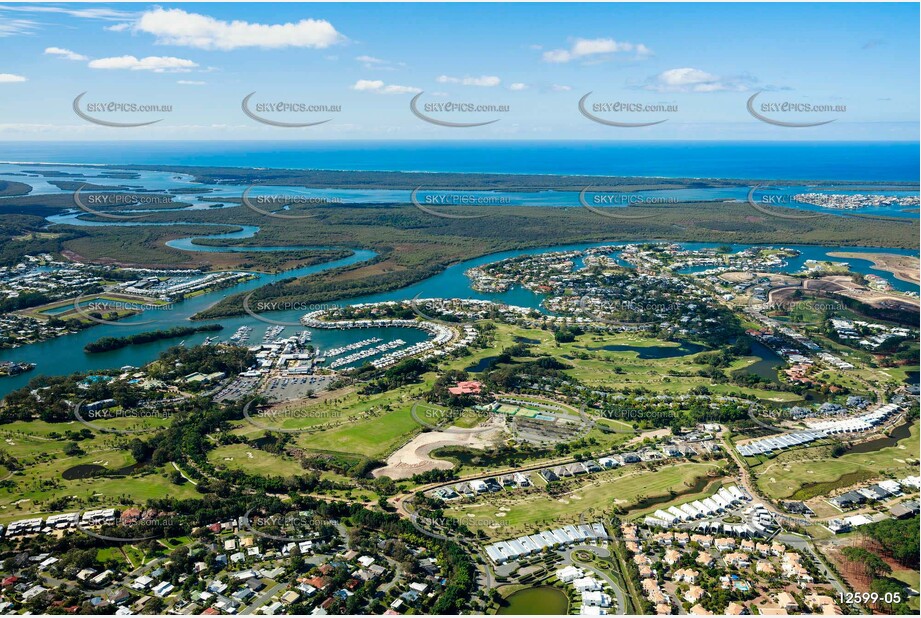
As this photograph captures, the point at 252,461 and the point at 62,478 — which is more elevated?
the point at 252,461

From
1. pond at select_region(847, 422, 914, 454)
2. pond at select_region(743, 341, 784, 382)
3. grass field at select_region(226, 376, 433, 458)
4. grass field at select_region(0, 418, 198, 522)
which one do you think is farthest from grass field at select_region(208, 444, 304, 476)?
pond at select_region(743, 341, 784, 382)

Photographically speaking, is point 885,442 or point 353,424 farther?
point 353,424

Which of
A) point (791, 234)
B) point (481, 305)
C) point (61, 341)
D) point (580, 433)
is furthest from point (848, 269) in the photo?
point (61, 341)

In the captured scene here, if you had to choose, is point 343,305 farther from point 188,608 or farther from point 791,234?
point 791,234

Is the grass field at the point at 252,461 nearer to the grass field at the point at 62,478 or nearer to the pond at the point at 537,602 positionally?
the grass field at the point at 62,478

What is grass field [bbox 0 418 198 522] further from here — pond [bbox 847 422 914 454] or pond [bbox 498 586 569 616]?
pond [bbox 847 422 914 454]

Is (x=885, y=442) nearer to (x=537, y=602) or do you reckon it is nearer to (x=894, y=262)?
(x=537, y=602)

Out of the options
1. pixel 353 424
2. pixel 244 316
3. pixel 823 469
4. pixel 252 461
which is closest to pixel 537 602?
pixel 252 461
